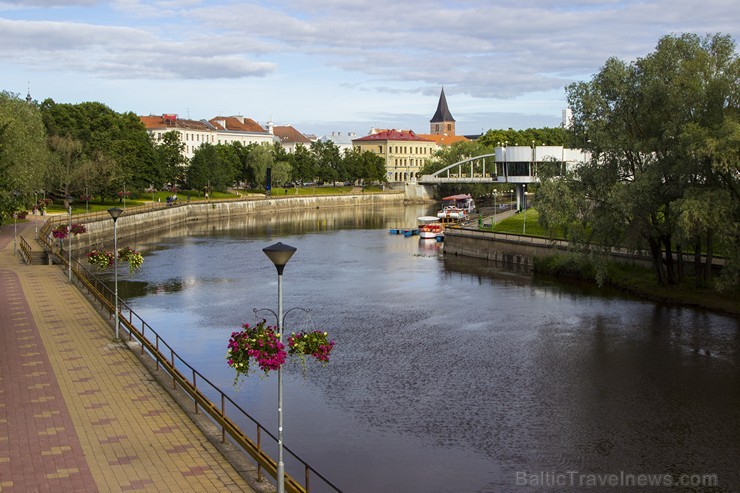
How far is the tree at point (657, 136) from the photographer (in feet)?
136

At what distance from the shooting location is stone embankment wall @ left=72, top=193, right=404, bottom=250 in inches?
3226

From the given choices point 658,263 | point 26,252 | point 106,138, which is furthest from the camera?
point 106,138

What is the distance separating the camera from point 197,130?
178250 millimetres

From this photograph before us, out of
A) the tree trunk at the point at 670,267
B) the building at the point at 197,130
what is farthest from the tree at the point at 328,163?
the tree trunk at the point at 670,267

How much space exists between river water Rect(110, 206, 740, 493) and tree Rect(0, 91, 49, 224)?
15.8 metres

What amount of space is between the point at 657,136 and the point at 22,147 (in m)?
50.4

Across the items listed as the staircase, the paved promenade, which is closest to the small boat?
the staircase

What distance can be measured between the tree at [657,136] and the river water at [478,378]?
191 inches

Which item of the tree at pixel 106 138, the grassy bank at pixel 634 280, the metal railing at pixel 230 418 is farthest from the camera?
the tree at pixel 106 138

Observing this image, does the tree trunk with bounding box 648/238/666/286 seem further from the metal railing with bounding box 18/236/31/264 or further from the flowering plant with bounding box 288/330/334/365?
the metal railing with bounding box 18/236/31/264

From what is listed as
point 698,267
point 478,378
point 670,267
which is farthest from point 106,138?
point 478,378

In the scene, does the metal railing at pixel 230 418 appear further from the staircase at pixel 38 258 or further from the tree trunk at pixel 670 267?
the tree trunk at pixel 670 267

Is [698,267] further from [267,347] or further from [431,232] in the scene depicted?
[431,232]

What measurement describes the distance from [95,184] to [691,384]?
80.4 metres
